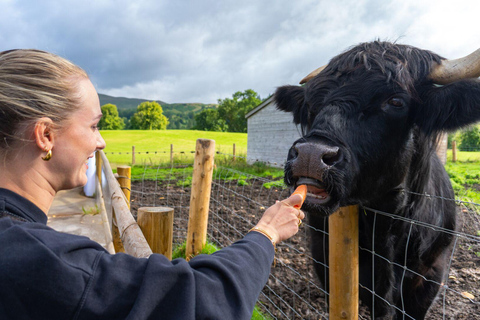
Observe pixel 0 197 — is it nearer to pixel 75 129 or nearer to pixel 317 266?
pixel 75 129

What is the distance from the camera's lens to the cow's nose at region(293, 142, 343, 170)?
1766 millimetres

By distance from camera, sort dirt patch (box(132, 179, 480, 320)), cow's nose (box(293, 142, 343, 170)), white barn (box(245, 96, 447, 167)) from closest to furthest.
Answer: cow's nose (box(293, 142, 343, 170))
dirt patch (box(132, 179, 480, 320))
white barn (box(245, 96, 447, 167))

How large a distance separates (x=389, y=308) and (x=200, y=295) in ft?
7.27

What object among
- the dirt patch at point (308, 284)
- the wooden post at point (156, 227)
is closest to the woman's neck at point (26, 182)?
the wooden post at point (156, 227)

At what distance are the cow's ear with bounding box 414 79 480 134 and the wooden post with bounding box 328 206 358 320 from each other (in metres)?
0.83

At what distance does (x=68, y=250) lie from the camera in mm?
857

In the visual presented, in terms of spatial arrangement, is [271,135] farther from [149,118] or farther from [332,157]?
[149,118]

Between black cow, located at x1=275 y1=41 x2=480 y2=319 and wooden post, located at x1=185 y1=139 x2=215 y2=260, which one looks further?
wooden post, located at x1=185 y1=139 x2=215 y2=260

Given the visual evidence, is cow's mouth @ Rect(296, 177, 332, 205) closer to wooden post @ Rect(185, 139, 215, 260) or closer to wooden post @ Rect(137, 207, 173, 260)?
wooden post @ Rect(137, 207, 173, 260)

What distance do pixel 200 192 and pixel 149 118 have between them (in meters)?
108

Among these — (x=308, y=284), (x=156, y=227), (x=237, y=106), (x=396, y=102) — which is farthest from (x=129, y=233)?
(x=237, y=106)

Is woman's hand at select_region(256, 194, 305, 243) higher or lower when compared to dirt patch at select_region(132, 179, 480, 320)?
higher

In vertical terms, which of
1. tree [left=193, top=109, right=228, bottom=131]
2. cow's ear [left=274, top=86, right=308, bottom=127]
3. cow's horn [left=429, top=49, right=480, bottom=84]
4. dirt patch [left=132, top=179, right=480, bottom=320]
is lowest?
dirt patch [left=132, top=179, right=480, bottom=320]

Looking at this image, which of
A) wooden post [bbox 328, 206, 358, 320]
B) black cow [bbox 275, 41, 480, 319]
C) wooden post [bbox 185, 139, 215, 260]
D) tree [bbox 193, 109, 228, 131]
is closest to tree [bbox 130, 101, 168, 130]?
tree [bbox 193, 109, 228, 131]
